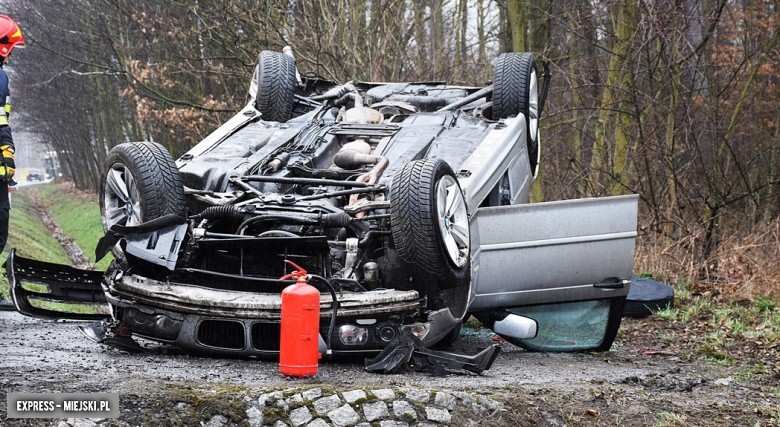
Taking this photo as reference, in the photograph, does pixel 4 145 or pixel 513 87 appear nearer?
pixel 4 145

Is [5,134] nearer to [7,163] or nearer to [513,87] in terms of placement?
[7,163]

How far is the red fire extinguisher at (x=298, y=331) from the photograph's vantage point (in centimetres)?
527

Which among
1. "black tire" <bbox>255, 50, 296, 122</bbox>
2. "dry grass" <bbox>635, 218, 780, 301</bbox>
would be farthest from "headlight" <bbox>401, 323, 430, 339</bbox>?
"dry grass" <bbox>635, 218, 780, 301</bbox>

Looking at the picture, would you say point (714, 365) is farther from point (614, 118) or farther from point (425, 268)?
point (614, 118)

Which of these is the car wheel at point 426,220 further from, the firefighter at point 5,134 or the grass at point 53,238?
the grass at point 53,238

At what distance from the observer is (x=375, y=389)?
4.70 m

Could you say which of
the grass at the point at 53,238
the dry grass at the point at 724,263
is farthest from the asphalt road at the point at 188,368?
the dry grass at the point at 724,263

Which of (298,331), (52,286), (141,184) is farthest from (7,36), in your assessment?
(298,331)

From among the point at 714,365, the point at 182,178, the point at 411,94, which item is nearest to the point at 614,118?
the point at 411,94

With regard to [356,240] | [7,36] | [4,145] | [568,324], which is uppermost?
[7,36]

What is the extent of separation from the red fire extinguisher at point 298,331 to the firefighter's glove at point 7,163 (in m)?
2.78

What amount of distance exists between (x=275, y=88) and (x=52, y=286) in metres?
2.29

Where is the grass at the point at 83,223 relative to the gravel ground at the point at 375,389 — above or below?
below

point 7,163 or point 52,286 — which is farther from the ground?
point 7,163
